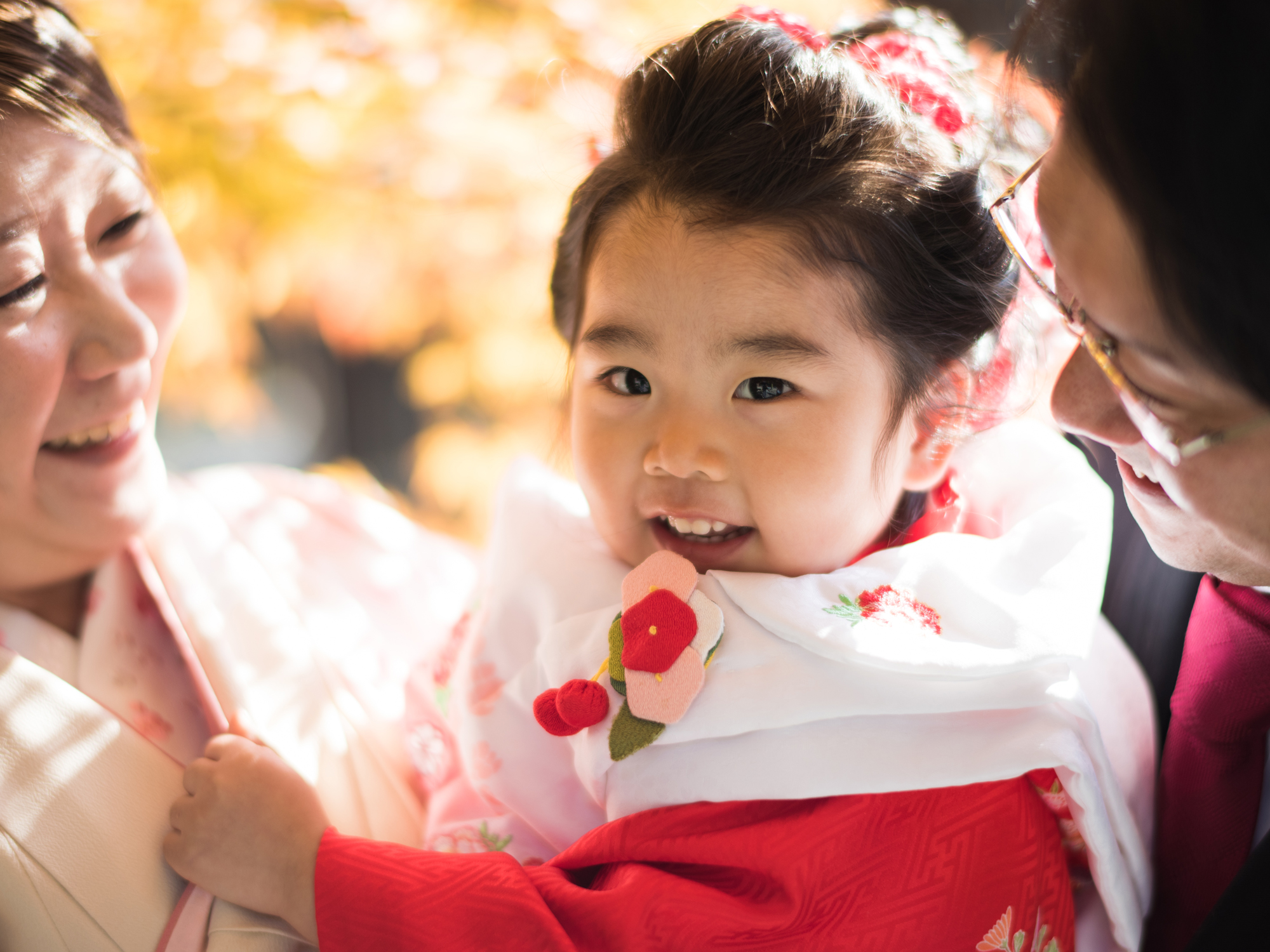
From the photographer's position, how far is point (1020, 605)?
1300 mm

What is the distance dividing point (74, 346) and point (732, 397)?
92cm

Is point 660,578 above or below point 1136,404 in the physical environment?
below

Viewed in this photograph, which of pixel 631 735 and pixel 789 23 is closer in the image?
pixel 631 735

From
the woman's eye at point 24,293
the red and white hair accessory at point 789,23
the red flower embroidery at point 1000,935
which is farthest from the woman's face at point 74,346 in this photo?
the red flower embroidery at point 1000,935

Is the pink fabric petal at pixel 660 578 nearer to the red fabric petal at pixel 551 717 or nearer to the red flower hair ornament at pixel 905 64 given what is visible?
the red fabric petal at pixel 551 717

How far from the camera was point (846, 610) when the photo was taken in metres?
1.27

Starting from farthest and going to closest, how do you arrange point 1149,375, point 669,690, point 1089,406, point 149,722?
1. point 149,722
2. point 669,690
3. point 1089,406
4. point 1149,375

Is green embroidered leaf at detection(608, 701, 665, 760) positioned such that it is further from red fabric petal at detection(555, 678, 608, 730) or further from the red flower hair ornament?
the red flower hair ornament

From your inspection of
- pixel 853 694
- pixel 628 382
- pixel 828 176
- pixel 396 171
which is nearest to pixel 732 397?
pixel 628 382

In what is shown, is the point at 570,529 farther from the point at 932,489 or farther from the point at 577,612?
the point at 932,489

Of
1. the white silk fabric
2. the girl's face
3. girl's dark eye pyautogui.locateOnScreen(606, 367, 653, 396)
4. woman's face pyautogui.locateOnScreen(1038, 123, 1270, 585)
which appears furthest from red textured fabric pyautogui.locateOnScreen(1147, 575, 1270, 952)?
girl's dark eye pyautogui.locateOnScreen(606, 367, 653, 396)

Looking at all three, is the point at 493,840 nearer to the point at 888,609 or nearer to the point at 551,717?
the point at 551,717

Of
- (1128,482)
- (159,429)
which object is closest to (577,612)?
(1128,482)

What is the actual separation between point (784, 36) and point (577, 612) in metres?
0.92
